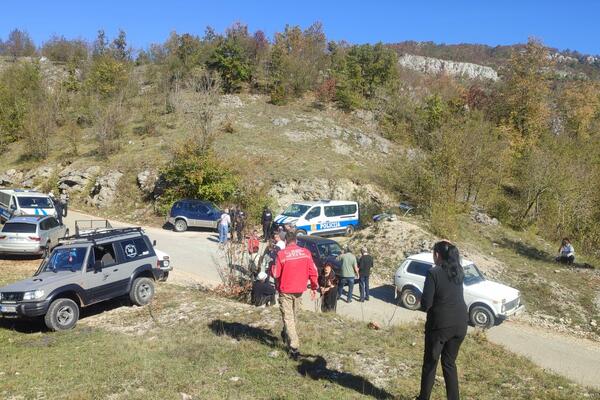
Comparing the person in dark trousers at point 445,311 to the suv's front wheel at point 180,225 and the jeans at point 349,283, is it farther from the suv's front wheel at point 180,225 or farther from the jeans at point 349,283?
the suv's front wheel at point 180,225

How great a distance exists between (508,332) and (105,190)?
26.7m

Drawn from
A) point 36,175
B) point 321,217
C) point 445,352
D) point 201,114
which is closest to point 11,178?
point 36,175

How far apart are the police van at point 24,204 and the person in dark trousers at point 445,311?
22.0m

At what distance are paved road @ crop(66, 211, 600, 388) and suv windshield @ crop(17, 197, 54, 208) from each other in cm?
749

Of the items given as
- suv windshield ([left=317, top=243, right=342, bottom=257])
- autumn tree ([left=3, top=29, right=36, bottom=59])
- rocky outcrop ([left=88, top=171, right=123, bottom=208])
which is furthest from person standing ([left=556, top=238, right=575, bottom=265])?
autumn tree ([left=3, top=29, right=36, bottom=59])

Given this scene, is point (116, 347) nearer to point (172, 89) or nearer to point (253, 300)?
point (253, 300)

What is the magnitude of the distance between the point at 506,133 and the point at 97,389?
43097mm

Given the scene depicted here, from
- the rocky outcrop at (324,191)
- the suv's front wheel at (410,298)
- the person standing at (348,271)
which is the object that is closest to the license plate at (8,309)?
the person standing at (348,271)

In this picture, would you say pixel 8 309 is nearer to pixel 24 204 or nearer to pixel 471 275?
pixel 471 275

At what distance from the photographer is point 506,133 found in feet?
141

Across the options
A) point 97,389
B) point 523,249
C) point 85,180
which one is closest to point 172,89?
point 85,180

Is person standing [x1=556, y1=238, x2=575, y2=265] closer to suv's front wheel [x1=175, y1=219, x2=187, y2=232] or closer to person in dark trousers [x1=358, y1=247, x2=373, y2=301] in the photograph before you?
person in dark trousers [x1=358, y1=247, x2=373, y2=301]

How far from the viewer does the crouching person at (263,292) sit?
11008mm

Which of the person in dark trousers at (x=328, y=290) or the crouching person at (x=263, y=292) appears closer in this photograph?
the person in dark trousers at (x=328, y=290)
